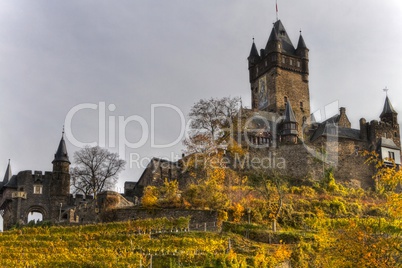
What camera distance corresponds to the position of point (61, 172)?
161 feet

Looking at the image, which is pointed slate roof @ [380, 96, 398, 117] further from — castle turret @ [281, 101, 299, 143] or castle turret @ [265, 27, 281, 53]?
castle turret @ [265, 27, 281, 53]

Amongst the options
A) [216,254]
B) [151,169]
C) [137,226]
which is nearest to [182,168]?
[151,169]

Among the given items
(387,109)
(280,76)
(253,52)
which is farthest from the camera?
(253,52)

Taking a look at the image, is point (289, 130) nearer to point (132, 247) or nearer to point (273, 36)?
point (273, 36)

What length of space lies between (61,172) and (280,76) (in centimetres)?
2652

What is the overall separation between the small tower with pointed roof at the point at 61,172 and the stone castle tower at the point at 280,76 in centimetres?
2275

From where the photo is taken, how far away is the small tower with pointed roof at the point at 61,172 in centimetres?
4834

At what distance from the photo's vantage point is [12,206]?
47719 millimetres

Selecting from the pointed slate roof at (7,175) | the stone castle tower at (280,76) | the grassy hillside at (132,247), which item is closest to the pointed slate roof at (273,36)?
the stone castle tower at (280,76)

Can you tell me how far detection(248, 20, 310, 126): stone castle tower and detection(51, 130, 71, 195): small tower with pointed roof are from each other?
896 inches

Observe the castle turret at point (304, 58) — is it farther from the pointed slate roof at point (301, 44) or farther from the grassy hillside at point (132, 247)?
the grassy hillside at point (132, 247)

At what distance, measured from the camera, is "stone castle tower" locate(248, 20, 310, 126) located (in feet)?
210

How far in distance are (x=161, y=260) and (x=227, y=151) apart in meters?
18.8

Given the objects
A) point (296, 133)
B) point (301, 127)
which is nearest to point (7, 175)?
point (296, 133)
